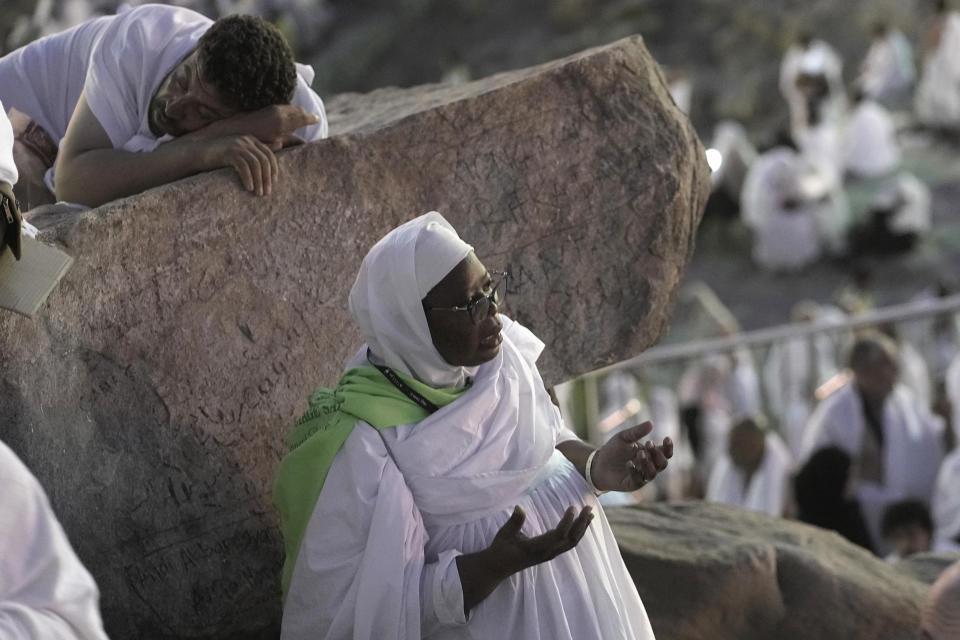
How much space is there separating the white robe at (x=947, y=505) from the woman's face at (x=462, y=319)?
4.87 meters

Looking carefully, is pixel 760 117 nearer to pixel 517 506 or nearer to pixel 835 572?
pixel 835 572

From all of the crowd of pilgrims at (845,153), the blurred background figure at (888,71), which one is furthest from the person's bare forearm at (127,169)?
the blurred background figure at (888,71)

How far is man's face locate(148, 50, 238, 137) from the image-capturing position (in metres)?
3.96

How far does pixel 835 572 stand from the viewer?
499cm

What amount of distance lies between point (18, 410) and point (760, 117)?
19.9 m

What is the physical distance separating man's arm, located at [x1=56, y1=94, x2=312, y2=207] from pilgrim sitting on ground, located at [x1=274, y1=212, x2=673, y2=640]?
0.82 metres

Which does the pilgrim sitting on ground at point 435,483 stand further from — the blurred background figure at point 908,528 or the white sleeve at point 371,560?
the blurred background figure at point 908,528

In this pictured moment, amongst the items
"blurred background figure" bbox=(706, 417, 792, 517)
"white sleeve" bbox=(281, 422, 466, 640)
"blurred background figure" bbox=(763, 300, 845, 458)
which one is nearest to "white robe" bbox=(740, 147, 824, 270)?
"blurred background figure" bbox=(763, 300, 845, 458)

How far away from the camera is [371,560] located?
3133 millimetres

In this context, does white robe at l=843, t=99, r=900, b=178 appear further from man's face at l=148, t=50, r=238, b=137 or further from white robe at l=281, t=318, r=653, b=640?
white robe at l=281, t=318, r=653, b=640

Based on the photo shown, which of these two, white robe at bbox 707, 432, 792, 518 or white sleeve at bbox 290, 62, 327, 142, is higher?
white sleeve at bbox 290, 62, 327, 142

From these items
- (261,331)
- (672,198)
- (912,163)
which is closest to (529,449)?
(261,331)

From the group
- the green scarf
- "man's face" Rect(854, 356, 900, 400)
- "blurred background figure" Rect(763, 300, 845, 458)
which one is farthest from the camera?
"blurred background figure" Rect(763, 300, 845, 458)

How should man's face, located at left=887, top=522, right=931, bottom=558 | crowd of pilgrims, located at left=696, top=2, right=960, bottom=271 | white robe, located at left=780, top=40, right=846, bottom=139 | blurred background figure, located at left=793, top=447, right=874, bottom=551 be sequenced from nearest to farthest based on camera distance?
man's face, located at left=887, top=522, right=931, bottom=558 < blurred background figure, located at left=793, top=447, right=874, bottom=551 < crowd of pilgrims, located at left=696, top=2, right=960, bottom=271 < white robe, located at left=780, top=40, right=846, bottom=139
